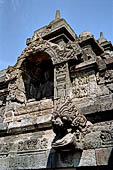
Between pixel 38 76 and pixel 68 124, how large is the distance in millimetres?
3674

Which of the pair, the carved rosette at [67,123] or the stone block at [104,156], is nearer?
the stone block at [104,156]

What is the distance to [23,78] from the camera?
6.67 meters

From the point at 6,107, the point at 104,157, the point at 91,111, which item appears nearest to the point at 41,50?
the point at 6,107

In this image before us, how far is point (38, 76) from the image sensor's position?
7117 millimetres

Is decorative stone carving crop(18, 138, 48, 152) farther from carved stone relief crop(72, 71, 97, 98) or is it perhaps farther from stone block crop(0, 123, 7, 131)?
carved stone relief crop(72, 71, 97, 98)

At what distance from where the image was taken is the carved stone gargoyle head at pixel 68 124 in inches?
144

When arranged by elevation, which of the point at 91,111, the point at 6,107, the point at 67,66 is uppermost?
the point at 67,66

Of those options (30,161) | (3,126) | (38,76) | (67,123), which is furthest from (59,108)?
(38,76)

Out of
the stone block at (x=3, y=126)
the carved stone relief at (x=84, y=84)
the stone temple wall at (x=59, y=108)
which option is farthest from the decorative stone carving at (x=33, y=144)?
the carved stone relief at (x=84, y=84)

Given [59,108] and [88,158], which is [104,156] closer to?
[88,158]

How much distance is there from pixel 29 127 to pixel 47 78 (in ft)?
7.56

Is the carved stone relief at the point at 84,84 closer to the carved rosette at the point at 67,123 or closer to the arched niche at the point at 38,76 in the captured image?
the carved rosette at the point at 67,123

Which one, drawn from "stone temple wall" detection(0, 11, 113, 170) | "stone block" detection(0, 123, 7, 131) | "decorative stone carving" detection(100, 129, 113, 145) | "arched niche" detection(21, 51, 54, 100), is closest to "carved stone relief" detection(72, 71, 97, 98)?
"stone temple wall" detection(0, 11, 113, 170)

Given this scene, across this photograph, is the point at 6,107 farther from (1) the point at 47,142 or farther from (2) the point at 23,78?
(1) the point at 47,142
